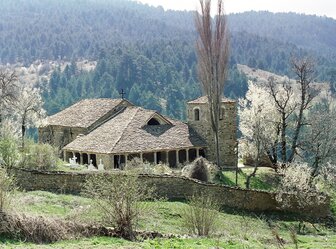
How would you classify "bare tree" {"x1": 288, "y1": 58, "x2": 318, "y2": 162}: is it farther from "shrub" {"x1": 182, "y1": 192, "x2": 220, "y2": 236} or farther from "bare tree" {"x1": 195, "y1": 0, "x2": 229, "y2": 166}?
"shrub" {"x1": 182, "y1": 192, "x2": 220, "y2": 236}

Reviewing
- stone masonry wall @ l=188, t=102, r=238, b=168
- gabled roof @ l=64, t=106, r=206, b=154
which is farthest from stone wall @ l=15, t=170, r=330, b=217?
stone masonry wall @ l=188, t=102, r=238, b=168

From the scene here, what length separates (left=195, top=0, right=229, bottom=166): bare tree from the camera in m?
38.1

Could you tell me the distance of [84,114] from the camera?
143 feet

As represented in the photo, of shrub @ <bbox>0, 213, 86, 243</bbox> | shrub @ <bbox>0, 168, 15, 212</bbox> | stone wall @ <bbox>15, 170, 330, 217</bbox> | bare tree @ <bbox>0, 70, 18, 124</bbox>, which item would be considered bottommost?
stone wall @ <bbox>15, 170, 330, 217</bbox>

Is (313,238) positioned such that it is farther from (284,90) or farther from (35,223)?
(284,90)

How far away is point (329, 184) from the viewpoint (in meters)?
35.2

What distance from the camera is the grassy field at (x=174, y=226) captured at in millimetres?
17156

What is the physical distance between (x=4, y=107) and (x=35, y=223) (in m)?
25.4

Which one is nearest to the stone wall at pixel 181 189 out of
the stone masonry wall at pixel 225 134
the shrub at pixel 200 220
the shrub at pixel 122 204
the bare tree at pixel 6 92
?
the shrub at pixel 200 220

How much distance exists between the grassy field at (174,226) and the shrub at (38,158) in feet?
18.4

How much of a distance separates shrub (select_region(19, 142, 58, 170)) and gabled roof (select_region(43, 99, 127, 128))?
9385 millimetres

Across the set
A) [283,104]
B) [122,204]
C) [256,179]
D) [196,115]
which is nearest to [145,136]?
[196,115]

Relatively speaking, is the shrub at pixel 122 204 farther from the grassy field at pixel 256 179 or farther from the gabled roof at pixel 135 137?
the gabled roof at pixel 135 137

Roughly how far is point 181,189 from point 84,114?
1726cm
